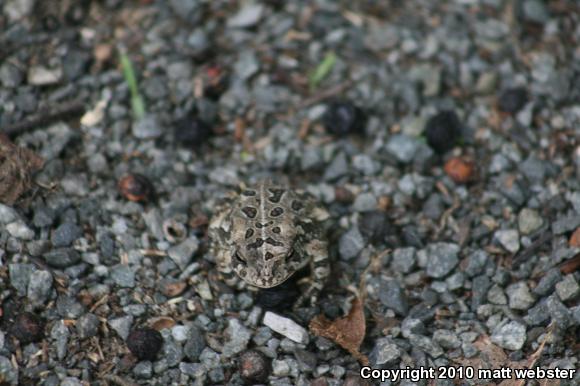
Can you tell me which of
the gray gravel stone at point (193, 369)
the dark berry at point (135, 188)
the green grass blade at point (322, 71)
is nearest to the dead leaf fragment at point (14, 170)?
the dark berry at point (135, 188)

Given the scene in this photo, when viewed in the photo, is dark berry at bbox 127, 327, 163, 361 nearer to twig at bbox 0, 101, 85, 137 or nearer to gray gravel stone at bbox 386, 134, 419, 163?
twig at bbox 0, 101, 85, 137

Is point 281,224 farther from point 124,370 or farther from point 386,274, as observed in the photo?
point 124,370

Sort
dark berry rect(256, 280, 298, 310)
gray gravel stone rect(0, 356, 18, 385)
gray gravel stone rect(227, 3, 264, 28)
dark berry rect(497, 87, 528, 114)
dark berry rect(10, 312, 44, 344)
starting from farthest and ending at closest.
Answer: gray gravel stone rect(227, 3, 264, 28), dark berry rect(497, 87, 528, 114), dark berry rect(256, 280, 298, 310), dark berry rect(10, 312, 44, 344), gray gravel stone rect(0, 356, 18, 385)

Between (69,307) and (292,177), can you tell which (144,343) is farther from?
(292,177)

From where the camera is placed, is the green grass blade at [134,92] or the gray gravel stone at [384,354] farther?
the green grass blade at [134,92]

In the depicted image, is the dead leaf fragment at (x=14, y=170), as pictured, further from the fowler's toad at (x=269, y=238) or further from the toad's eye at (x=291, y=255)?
the toad's eye at (x=291, y=255)

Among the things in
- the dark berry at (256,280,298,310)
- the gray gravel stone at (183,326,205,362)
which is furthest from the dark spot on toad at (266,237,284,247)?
the gray gravel stone at (183,326,205,362)
